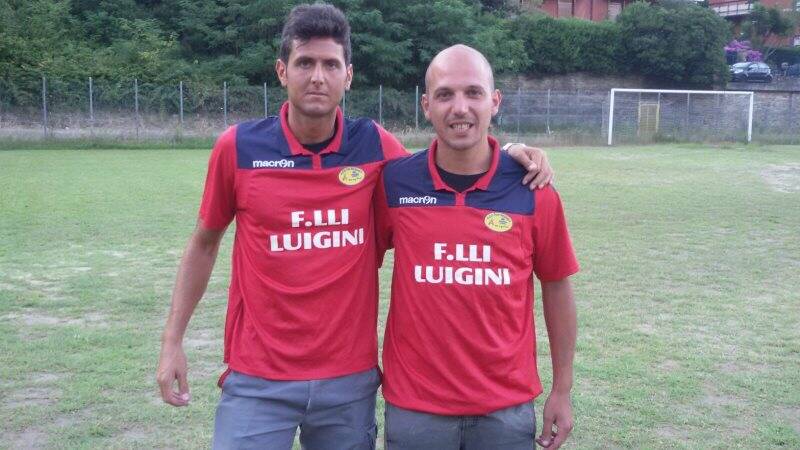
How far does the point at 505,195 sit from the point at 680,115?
4010cm

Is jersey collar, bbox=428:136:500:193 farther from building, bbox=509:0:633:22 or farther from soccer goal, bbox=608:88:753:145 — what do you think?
building, bbox=509:0:633:22

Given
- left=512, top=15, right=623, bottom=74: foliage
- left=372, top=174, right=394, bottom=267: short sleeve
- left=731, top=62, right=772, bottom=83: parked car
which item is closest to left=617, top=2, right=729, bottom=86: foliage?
left=512, top=15, right=623, bottom=74: foliage

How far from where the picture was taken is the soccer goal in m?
37.4

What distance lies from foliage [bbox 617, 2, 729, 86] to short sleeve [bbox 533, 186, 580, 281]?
50728mm

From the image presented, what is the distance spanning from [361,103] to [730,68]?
25.5 m

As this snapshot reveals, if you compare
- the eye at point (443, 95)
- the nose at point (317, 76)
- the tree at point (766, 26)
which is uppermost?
the tree at point (766, 26)

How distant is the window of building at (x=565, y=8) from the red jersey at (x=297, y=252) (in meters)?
62.4

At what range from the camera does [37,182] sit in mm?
18203

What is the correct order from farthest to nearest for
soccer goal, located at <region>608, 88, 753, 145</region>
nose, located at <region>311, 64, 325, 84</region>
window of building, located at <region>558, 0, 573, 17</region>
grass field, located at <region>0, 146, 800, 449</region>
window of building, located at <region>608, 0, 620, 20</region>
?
window of building, located at <region>608, 0, 620, 20</region> < window of building, located at <region>558, 0, 573, 17</region> < soccer goal, located at <region>608, 88, 753, 145</region> < grass field, located at <region>0, 146, 800, 449</region> < nose, located at <region>311, 64, 325, 84</region>

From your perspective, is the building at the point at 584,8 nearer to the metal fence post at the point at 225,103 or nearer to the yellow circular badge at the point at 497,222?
the metal fence post at the point at 225,103

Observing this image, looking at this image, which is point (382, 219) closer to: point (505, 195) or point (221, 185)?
point (505, 195)

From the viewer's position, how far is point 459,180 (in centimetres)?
299

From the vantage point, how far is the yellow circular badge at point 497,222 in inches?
115

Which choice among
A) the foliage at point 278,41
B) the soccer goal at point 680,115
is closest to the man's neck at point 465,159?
the foliage at point 278,41
